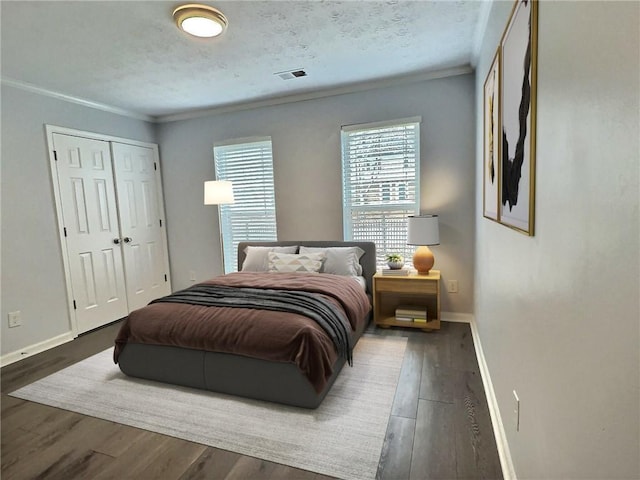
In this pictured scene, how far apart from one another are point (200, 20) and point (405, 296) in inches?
121

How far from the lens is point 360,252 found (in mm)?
3664

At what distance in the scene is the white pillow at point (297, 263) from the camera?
11.5 ft

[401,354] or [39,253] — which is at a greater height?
[39,253]

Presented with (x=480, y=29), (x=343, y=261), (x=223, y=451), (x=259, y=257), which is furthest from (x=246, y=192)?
(x=223, y=451)

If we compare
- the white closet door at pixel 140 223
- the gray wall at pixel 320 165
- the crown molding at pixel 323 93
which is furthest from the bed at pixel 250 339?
the crown molding at pixel 323 93

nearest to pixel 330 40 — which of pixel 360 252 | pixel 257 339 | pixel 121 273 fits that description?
pixel 360 252

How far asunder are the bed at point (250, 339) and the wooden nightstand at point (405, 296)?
45 cm

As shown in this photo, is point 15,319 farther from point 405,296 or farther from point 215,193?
point 405,296

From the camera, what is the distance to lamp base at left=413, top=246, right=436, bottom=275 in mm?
3328

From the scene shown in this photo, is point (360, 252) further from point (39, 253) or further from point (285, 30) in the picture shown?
→ point (39, 253)

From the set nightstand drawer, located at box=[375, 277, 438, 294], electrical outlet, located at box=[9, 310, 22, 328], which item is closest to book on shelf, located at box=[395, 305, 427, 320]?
nightstand drawer, located at box=[375, 277, 438, 294]

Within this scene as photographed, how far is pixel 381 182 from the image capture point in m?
3.70

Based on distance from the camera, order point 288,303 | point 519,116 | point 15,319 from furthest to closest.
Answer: point 15,319 → point 288,303 → point 519,116

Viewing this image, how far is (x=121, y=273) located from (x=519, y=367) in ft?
14.0
